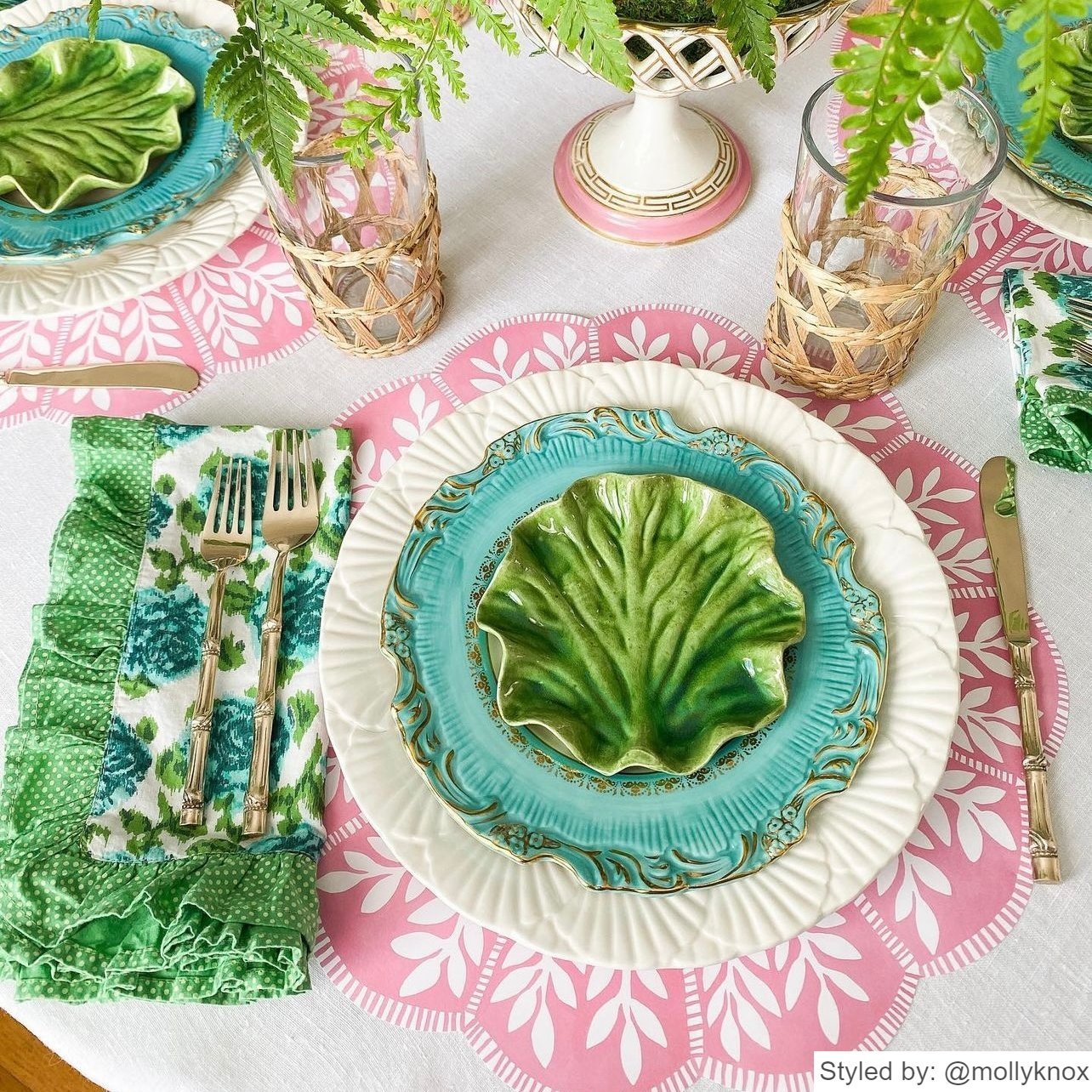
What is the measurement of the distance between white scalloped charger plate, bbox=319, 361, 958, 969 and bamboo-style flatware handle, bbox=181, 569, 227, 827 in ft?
0.27

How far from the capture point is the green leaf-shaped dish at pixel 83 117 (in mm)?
732

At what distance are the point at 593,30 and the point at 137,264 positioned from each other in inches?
17.2

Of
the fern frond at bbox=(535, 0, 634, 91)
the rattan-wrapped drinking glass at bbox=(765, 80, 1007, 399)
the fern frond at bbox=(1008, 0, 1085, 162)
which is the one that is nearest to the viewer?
the fern frond at bbox=(1008, 0, 1085, 162)

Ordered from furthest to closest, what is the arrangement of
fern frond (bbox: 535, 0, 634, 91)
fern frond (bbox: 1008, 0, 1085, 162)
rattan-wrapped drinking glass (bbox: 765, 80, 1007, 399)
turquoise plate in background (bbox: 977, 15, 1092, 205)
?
turquoise plate in background (bbox: 977, 15, 1092, 205) < rattan-wrapped drinking glass (bbox: 765, 80, 1007, 399) < fern frond (bbox: 535, 0, 634, 91) < fern frond (bbox: 1008, 0, 1085, 162)

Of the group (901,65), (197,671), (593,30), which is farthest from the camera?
(197,671)

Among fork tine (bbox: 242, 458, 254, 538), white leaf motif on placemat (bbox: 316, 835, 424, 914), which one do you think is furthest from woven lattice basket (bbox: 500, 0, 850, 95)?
white leaf motif on placemat (bbox: 316, 835, 424, 914)

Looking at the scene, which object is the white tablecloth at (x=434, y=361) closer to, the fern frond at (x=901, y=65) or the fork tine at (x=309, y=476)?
the fork tine at (x=309, y=476)

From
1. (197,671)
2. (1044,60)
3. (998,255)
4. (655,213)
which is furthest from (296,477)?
(998,255)

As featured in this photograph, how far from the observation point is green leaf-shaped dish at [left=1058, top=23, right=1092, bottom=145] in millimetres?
708

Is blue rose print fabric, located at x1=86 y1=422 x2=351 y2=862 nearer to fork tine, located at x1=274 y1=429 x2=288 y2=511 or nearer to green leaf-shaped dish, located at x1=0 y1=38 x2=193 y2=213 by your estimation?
fork tine, located at x1=274 y1=429 x2=288 y2=511

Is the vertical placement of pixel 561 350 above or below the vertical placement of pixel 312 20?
below

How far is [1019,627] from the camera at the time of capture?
59cm

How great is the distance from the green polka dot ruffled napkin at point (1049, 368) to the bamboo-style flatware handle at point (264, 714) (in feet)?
1.77

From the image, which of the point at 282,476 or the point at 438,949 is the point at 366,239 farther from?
the point at 438,949
